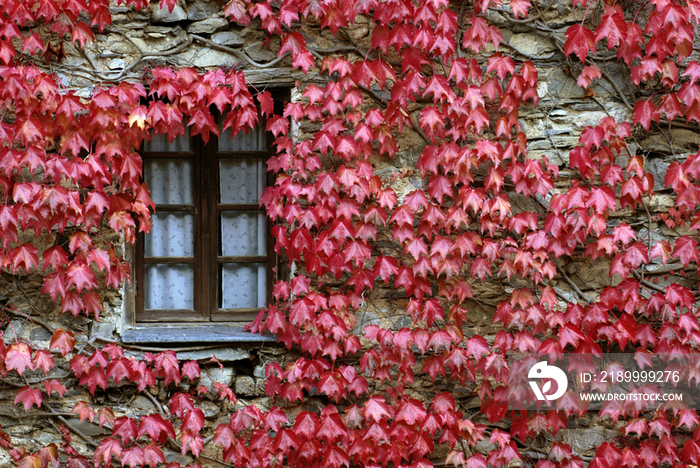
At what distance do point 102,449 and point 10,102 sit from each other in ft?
6.09

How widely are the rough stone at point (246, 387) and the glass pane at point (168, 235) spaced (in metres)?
0.82

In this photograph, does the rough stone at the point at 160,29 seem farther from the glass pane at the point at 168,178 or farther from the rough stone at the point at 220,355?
the rough stone at the point at 220,355

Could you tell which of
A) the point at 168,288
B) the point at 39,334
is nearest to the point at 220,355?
the point at 168,288

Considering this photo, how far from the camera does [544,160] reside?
3.02 metres

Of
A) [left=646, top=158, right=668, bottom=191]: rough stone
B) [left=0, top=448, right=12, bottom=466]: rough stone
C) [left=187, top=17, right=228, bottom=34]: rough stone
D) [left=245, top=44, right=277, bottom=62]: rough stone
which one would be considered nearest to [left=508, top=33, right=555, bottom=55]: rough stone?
[left=646, top=158, right=668, bottom=191]: rough stone

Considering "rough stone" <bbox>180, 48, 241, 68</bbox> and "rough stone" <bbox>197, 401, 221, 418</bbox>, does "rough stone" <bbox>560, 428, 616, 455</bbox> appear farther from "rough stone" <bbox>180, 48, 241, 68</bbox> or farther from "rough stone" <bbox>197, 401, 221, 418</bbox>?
"rough stone" <bbox>180, 48, 241, 68</bbox>

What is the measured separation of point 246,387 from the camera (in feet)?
10.2

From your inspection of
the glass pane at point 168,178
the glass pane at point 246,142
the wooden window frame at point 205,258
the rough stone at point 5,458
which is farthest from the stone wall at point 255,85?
the glass pane at point 168,178

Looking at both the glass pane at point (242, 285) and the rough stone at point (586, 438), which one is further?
the glass pane at point (242, 285)

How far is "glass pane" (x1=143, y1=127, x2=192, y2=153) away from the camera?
3.26 metres

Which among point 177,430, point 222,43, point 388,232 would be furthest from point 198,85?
point 177,430

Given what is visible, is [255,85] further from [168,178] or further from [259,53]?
[168,178]

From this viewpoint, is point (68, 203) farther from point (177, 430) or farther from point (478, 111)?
point (478, 111)

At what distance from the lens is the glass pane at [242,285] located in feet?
10.9
